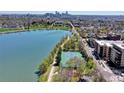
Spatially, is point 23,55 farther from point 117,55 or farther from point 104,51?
point 117,55

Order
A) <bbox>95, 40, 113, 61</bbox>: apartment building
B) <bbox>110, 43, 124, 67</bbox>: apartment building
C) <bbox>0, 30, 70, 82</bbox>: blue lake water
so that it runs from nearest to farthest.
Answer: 1. <bbox>0, 30, 70, 82</bbox>: blue lake water
2. <bbox>110, 43, 124, 67</bbox>: apartment building
3. <bbox>95, 40, 113, 61</bbox>: apartment building

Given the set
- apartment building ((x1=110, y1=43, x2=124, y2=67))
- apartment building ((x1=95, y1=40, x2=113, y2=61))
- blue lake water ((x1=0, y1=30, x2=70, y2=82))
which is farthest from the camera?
apartment building ((x1=95, y1=40, x2=113, y2=61))

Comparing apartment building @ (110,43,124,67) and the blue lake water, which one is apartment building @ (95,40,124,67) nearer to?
apartment building @ (110,43,124,67)

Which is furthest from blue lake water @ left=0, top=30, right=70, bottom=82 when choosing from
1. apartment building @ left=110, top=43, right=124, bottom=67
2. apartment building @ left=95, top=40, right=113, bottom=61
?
apartment building @ left=110, top=43, right=124, bottom=67

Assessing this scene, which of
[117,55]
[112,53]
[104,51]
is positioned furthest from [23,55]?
[117,55]

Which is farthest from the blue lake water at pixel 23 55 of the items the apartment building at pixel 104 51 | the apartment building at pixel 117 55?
the apartment building at pixel 117 55

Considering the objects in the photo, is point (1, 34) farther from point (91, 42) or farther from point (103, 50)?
point (103, 50)

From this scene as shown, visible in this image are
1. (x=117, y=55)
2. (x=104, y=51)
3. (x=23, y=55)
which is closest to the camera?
(x=117, y=55)
